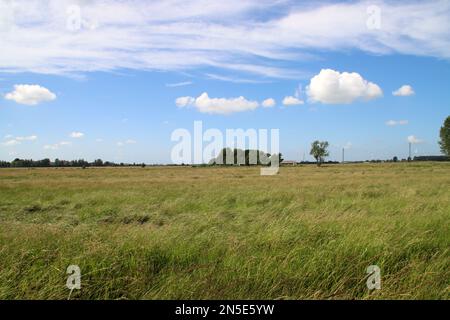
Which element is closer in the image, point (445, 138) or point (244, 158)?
point (445, 138)

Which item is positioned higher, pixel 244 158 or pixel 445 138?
pixel 445 138

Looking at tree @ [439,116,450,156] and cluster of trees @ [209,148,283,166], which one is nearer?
tree @ [439,116,450,156]

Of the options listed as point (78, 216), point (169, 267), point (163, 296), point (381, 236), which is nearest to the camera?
point (163, 296)

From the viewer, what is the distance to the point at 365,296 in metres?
3.88

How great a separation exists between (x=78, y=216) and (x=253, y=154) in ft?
334

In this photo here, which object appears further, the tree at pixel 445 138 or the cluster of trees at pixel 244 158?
the cluster of trees at pixel 244 158

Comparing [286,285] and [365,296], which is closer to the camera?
[365,296]
